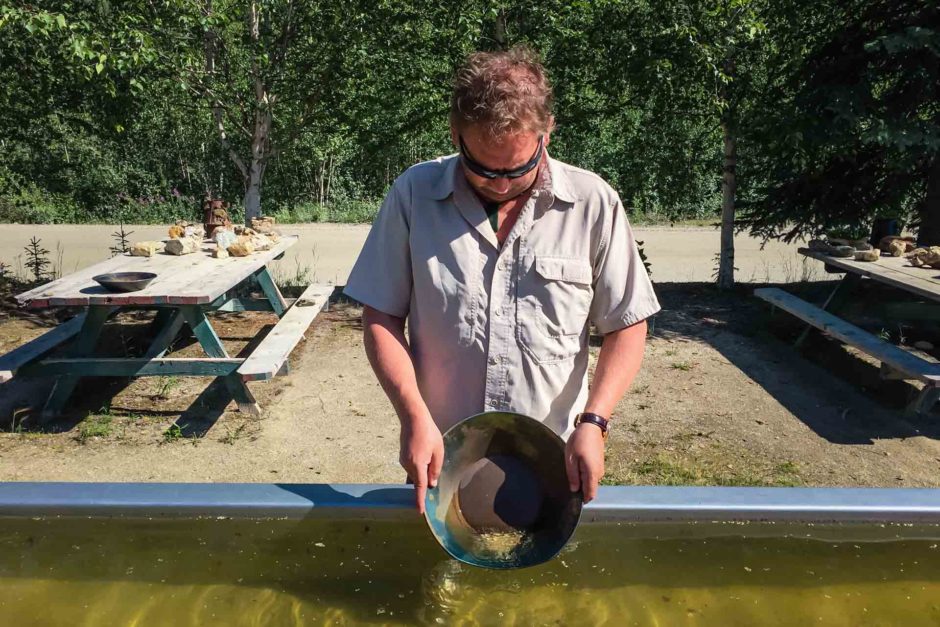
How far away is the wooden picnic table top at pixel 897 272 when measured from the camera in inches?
204

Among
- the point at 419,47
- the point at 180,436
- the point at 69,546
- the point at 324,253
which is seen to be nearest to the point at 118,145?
the point at 324,253

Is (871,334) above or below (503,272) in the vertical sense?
below

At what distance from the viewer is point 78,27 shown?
5.26 m

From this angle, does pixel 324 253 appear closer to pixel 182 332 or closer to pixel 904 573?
pixel 182 332

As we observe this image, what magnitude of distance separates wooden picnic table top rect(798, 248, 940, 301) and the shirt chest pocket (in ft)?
13.0

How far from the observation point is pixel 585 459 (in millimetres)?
1715

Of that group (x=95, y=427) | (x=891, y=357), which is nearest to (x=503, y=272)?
(x=95, y=427)

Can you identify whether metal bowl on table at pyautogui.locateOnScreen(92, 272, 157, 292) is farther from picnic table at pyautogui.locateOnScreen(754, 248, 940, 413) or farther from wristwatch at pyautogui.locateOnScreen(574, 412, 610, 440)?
picnic table at pyautogui.locateOnScreen(754, 248, 940, 413)

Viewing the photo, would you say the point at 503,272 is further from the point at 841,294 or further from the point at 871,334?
the point at 841,294

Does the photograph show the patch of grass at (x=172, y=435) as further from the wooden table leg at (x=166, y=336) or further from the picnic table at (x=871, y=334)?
the picnic table at (x=871, y=334)

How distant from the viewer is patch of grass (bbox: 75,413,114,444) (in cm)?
432

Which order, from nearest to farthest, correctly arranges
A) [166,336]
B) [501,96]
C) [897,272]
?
[501,96]
[166,336]
[897,272]

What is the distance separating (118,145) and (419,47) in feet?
37.3

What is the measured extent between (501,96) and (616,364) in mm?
661
